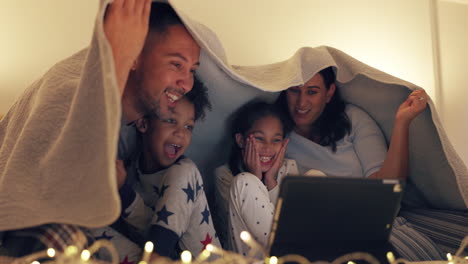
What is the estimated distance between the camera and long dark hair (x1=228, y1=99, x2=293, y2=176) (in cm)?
111

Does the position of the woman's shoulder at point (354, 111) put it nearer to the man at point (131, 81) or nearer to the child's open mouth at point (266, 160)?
the child's open mouth at point (266, 160)

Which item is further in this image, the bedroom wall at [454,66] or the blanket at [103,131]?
the bedroom wall at [454,66]

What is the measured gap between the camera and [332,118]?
1.19 metres

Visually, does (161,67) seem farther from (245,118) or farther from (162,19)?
(245,118)

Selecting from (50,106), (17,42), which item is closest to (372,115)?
(50,106)

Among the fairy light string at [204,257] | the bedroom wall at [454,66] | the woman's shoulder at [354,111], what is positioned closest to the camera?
the fairy light string at [204,257]

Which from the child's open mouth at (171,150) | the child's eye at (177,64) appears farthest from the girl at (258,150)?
the child's eye at (177,64)

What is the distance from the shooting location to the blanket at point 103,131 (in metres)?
0.57

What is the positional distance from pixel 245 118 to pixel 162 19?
347 mm

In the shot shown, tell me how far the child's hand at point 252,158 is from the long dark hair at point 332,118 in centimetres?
15

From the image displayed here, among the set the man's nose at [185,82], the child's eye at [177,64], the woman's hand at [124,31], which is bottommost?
the man's nose at [185,82]

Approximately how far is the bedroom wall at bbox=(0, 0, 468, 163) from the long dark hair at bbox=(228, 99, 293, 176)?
298 mm

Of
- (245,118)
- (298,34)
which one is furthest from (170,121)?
(298,34)

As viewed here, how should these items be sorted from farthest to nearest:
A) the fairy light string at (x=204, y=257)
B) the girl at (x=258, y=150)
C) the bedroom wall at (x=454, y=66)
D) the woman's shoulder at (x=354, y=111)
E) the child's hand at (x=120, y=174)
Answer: the bedroom wall at (x=454, y=66)
the woman's shoulder at (x=354, y=111)
the girl at (x=258, y=150)
the child's hand at (x=120, y=174)
the fairy light string at (x=204, y=257)
